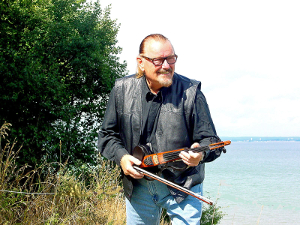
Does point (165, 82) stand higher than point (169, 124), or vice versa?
point (165, 82)

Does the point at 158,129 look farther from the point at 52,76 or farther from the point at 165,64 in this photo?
the point at 52,76

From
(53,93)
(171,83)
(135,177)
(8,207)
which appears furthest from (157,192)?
(53,93)

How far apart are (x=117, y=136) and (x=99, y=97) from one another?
42.3 ft

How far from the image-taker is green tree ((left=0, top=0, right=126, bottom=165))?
11.3m

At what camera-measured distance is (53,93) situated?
39.4ft

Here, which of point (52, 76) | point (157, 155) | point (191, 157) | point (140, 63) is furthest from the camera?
point (52, 76)

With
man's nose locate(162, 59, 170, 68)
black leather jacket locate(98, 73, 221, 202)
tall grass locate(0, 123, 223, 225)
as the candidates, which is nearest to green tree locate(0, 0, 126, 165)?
tall grass locate(0, 123, 223, 225)

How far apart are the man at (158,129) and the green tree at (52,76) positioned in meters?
8.84

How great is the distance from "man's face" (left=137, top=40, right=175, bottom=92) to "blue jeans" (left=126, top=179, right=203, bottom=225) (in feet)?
2.23

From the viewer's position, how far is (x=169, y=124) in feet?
7.79

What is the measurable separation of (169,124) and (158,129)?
93mm

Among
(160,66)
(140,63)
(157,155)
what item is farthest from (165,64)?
(157,155)

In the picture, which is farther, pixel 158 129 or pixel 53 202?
pixel 53 202

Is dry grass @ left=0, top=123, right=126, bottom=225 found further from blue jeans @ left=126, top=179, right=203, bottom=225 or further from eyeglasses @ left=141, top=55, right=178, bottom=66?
eyeglasses @ left=141, top=55, right=178, bottom=66
